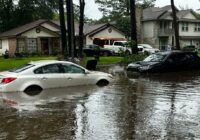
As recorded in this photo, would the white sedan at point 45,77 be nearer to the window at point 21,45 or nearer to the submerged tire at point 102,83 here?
the submerged tire at point 102,83

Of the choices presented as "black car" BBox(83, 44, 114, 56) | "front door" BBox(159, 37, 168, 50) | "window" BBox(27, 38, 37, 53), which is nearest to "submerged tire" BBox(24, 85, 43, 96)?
"black car" BBox(83, 44, 114, 56)

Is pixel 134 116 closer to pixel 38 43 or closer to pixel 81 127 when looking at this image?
pixel 81 127

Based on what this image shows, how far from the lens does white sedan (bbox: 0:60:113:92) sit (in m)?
15.2

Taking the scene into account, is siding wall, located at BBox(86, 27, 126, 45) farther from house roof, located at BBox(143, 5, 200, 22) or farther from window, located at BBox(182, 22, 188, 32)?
window, located at BBox(182, 22, 188, 32)

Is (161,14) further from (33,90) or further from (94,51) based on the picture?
(33,90)

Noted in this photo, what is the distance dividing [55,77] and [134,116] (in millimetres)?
6193

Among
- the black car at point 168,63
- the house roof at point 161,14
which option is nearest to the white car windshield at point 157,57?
the black car at point 168,63

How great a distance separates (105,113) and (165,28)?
58.5 m

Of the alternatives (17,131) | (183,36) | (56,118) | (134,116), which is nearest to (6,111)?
(56,118)

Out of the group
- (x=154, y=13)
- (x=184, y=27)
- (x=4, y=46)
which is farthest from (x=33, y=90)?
(x=184, y=27)

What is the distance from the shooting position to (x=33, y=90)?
15.7 metres

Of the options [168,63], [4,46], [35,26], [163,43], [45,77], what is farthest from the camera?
[163,43]

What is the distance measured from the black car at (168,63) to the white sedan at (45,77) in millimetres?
6465

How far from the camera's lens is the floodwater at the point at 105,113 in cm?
888
